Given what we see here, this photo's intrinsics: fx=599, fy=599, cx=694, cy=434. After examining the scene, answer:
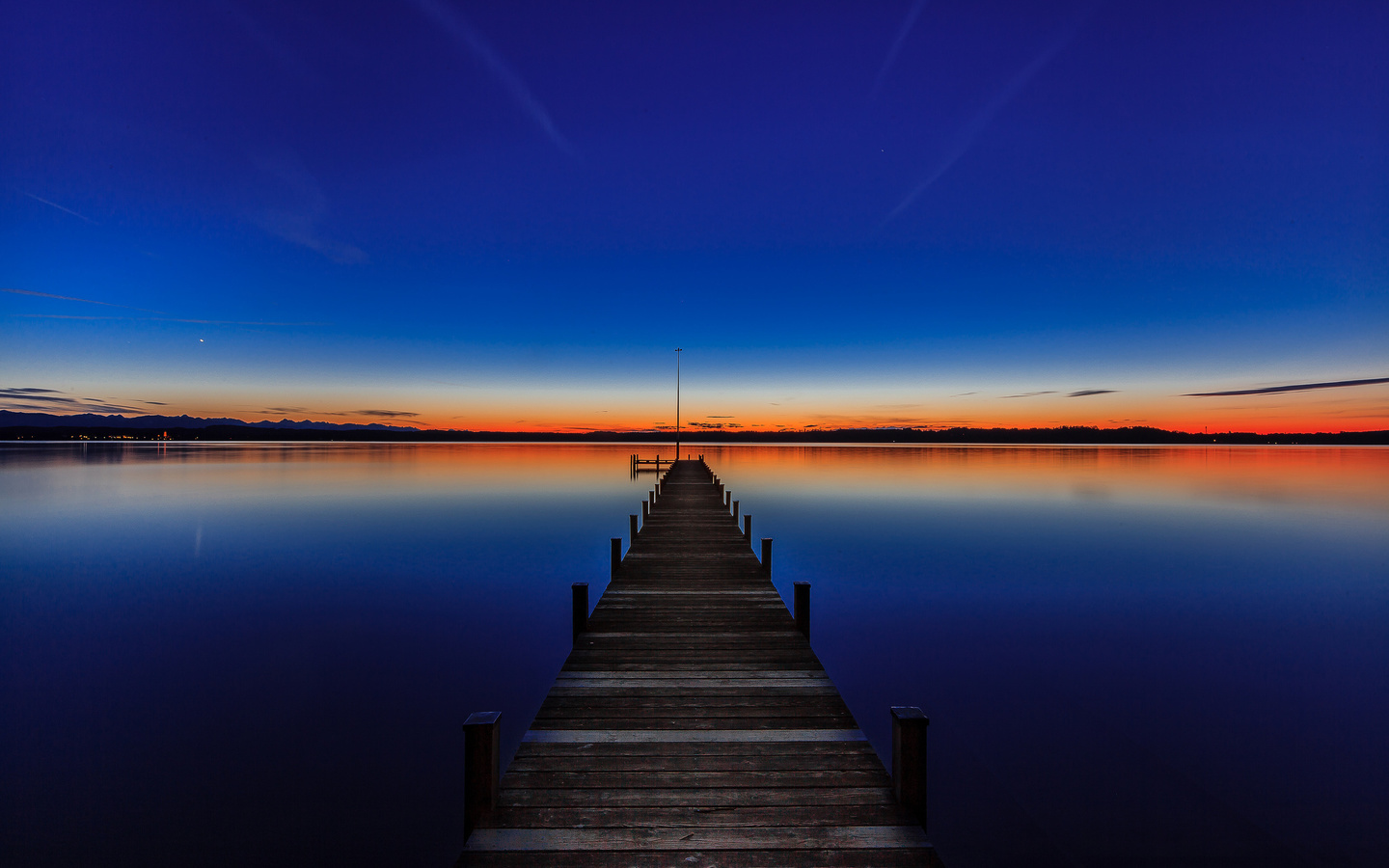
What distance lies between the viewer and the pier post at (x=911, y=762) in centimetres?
424

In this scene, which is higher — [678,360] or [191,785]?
[678,360]

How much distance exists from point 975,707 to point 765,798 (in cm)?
653

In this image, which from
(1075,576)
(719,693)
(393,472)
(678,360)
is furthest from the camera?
(678,360)

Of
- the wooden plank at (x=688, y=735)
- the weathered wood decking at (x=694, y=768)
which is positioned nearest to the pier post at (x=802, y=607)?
the weathered wood decking at (x=694, y=768)

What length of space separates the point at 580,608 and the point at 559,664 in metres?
3.70

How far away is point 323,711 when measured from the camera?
885 centimetres

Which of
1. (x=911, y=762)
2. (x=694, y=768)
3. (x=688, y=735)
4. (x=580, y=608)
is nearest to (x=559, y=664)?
(x=580, y=608)

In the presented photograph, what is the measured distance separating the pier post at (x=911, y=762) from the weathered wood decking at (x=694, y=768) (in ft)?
0.44

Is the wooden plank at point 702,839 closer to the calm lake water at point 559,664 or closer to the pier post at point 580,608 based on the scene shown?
the calm lake water at point 559,664

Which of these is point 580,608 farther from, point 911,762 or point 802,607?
point 911,762

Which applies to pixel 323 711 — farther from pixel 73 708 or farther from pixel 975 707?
pixel 975 707

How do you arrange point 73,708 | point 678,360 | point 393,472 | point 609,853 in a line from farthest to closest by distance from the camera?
point 678,360 < point 393,472 < point 73,708 < point 609,853

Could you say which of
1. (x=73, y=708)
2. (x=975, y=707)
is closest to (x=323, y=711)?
(x=73, y=708)

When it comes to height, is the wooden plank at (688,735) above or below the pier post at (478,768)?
below
